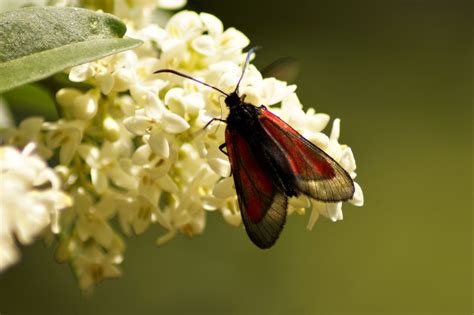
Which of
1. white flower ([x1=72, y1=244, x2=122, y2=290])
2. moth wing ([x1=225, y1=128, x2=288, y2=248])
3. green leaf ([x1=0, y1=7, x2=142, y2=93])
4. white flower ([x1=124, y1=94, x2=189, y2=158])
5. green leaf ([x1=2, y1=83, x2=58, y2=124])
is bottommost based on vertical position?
white flower ([x1=72, y1=244, x2=122, y2=290])

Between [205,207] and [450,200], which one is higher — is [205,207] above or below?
above

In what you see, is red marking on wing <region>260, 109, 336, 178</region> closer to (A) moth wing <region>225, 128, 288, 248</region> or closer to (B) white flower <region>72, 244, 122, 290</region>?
(A) moth wing <region>225, 128, 288, 248</region>

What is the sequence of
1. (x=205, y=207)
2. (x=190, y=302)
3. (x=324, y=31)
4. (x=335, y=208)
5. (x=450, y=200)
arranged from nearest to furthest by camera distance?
1. (x=335, y=208)
2. (x=205, y=207)
3. (x=190, y=302)
4. (x=450, y=200)
5. (x=324, y=31)

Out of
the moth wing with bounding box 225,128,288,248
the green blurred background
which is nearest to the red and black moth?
the moth wing with bounding box 225,128,288,248

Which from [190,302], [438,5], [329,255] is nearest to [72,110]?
[190,302]

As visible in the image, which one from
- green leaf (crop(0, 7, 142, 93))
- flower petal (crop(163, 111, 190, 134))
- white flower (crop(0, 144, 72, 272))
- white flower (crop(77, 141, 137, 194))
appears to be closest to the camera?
white flower (crop(0, 144, 72, 272))

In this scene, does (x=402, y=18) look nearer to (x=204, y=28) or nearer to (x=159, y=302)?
(x=159, y=302)

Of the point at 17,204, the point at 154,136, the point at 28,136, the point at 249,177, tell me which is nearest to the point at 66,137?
the point at 28,136
